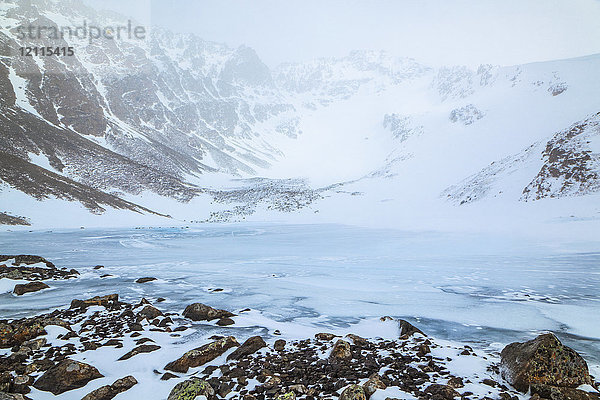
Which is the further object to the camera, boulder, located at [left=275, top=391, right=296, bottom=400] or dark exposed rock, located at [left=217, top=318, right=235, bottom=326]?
dark exposed rock, located at [left=217, top=318, right=235, bottom=326]

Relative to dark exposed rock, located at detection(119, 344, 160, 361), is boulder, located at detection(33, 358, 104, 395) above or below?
above

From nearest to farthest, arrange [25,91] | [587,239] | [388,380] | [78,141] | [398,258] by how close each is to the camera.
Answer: [388,380], [398,258], [587,239], [78,141], [25,91]

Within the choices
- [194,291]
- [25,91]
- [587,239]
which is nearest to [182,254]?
[194,291]

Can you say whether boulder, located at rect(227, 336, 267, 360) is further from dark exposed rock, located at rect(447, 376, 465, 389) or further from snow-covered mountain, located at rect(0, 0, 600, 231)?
snow-covered mountain, located at rect(0, 0, 600, 231)

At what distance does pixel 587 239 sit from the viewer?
24547 millimetres

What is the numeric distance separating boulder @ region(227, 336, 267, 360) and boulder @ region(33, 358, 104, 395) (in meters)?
2.51

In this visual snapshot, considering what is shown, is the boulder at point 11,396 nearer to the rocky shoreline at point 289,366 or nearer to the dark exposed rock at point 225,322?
the rocky shoreline at point 289,366

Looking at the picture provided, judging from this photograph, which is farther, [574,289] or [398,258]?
[398,258]

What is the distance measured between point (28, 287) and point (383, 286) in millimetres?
14618

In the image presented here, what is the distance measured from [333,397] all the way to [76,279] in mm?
15428

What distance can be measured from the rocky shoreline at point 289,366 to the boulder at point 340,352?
22 mm

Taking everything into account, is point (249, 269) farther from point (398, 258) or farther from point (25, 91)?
point (25, 91)

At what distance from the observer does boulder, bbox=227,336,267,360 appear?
6934 millimetres

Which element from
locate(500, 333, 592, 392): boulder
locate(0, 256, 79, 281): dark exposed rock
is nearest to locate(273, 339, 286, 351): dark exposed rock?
locate(500, 333, 592, 392): boulder
